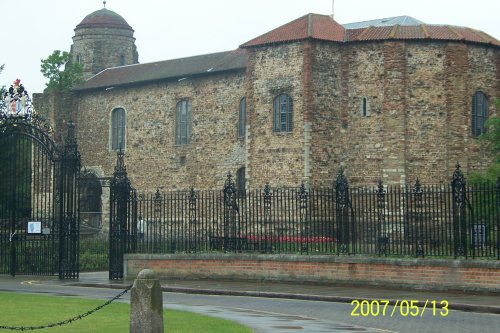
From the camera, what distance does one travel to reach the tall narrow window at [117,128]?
60375mm

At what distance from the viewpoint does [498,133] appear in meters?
42.9

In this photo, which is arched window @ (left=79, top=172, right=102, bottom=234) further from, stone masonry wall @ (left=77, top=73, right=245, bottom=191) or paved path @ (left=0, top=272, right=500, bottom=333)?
paved path @ (left=0, top=272, right=500, bottom=333)

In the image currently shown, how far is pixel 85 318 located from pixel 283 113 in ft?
96.9

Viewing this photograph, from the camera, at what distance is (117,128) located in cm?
6075

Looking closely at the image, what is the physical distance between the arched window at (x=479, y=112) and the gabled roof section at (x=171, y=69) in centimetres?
1157

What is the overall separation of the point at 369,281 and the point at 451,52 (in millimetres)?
22662

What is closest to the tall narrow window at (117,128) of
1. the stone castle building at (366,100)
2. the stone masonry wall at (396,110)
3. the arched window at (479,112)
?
the stone castle building at (366,100)

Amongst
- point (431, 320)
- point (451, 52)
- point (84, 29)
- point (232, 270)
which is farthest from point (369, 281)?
point (84, 29)

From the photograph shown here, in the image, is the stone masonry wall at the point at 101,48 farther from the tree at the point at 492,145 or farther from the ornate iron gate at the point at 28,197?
the ornate iron gate at the point at 28,197

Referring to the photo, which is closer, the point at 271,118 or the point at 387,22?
the point at 271,118

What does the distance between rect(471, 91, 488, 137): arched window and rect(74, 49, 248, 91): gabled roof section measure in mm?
11573

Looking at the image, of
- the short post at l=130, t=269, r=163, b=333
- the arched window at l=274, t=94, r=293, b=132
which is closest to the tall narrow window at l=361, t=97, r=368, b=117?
the arched window at l=274, t=94, r=293, b=132

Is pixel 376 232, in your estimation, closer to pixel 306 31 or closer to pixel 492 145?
pixel 492 145

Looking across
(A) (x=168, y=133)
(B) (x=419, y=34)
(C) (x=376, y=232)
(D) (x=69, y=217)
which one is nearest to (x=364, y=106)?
(B) (x=419, y=34)
